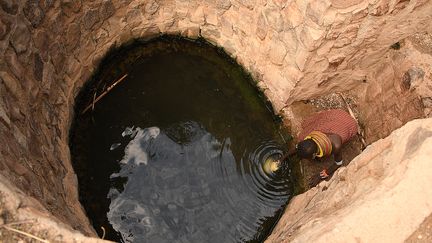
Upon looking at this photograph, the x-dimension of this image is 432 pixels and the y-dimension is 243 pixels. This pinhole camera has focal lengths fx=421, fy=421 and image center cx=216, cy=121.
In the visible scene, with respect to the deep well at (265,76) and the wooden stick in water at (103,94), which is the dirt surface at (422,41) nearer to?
the deep well at (265,76)

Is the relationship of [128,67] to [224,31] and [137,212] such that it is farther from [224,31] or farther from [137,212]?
[137,212]

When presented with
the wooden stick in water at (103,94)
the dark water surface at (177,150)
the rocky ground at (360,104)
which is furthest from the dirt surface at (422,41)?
the wooden stick in water at (103,94)

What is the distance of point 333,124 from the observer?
4.38 m

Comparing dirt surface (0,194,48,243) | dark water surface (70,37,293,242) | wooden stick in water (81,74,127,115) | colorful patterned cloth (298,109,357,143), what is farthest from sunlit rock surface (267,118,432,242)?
wooden stick in water (81,74,127,115)

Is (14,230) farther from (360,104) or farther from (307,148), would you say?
(360,104)

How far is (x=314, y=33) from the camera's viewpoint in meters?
4.02

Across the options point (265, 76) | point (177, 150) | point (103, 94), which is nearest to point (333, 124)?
point (265, 76)

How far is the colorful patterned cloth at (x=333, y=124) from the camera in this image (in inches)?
171

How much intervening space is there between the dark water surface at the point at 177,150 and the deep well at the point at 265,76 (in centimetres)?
24

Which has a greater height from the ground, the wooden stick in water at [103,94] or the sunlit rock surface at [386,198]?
the wooden stick in water at [103,94]

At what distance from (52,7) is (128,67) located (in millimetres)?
1262

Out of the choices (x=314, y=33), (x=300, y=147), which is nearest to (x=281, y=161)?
(x=300, y=147)

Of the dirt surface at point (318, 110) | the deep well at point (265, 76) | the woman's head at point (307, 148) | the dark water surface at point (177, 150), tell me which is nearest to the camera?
the deep well at point (265, 76)

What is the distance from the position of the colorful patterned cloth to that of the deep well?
0.98 feet
